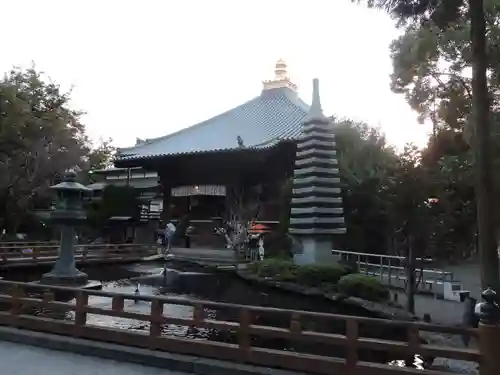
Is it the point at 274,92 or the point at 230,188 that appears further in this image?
the point at 274,92

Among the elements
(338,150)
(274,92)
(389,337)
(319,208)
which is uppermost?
(274,92)

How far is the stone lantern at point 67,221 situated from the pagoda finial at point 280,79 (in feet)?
67.6

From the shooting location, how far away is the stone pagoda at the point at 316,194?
2027cm

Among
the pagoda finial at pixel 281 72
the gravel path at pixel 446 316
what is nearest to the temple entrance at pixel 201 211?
the pagoda finial at pixel 281 72

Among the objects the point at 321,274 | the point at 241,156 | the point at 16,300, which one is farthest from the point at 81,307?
the point at 241,156

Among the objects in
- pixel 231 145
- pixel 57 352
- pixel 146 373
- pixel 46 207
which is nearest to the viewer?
pixel 146 373

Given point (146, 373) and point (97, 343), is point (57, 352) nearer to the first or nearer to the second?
point (97, 343)

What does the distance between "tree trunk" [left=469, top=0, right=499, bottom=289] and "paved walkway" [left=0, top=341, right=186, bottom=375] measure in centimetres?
389

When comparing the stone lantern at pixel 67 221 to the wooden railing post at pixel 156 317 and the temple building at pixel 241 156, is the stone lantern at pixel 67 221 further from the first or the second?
the temple building at pixel 241 156

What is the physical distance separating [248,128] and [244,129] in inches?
9.3

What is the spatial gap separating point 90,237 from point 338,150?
1683cm

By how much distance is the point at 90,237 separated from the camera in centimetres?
3328

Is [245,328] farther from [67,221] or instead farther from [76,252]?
[76,252]

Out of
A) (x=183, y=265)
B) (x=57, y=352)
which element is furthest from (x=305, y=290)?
(x=57, y=352)
